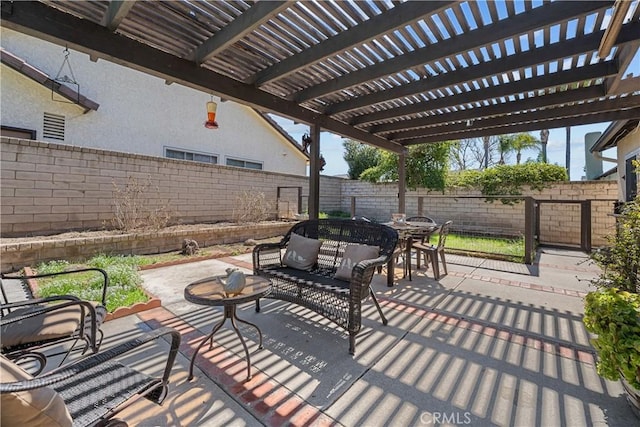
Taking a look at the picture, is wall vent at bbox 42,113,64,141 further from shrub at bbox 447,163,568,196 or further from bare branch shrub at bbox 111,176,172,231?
shrub at bbox 447,163,568,196

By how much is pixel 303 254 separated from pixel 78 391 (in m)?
2.30

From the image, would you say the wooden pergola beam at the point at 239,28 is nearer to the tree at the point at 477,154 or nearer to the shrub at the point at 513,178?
the shrub at the point at 513,178

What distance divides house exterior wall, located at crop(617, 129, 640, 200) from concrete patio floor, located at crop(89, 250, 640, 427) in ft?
12.3

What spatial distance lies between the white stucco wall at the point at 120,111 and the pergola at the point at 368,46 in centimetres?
455

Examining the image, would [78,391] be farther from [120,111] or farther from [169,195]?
[120,111]

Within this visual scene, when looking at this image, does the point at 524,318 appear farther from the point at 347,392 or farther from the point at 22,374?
the point at 22,374

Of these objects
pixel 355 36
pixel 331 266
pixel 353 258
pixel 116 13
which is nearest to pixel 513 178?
pixel 331 266

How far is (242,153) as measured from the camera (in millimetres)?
11500

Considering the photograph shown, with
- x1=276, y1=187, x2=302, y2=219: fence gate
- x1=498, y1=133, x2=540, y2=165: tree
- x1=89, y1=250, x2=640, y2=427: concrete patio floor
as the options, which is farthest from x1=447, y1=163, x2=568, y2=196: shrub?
x1=498, y1=133, x2=540, y2=165: tree

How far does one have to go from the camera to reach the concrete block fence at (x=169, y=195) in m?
5.21

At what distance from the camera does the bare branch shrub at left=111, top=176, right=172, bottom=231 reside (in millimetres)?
6078

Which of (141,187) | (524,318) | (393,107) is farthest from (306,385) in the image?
(141,187)

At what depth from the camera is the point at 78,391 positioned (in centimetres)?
138

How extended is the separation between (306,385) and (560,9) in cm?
358
